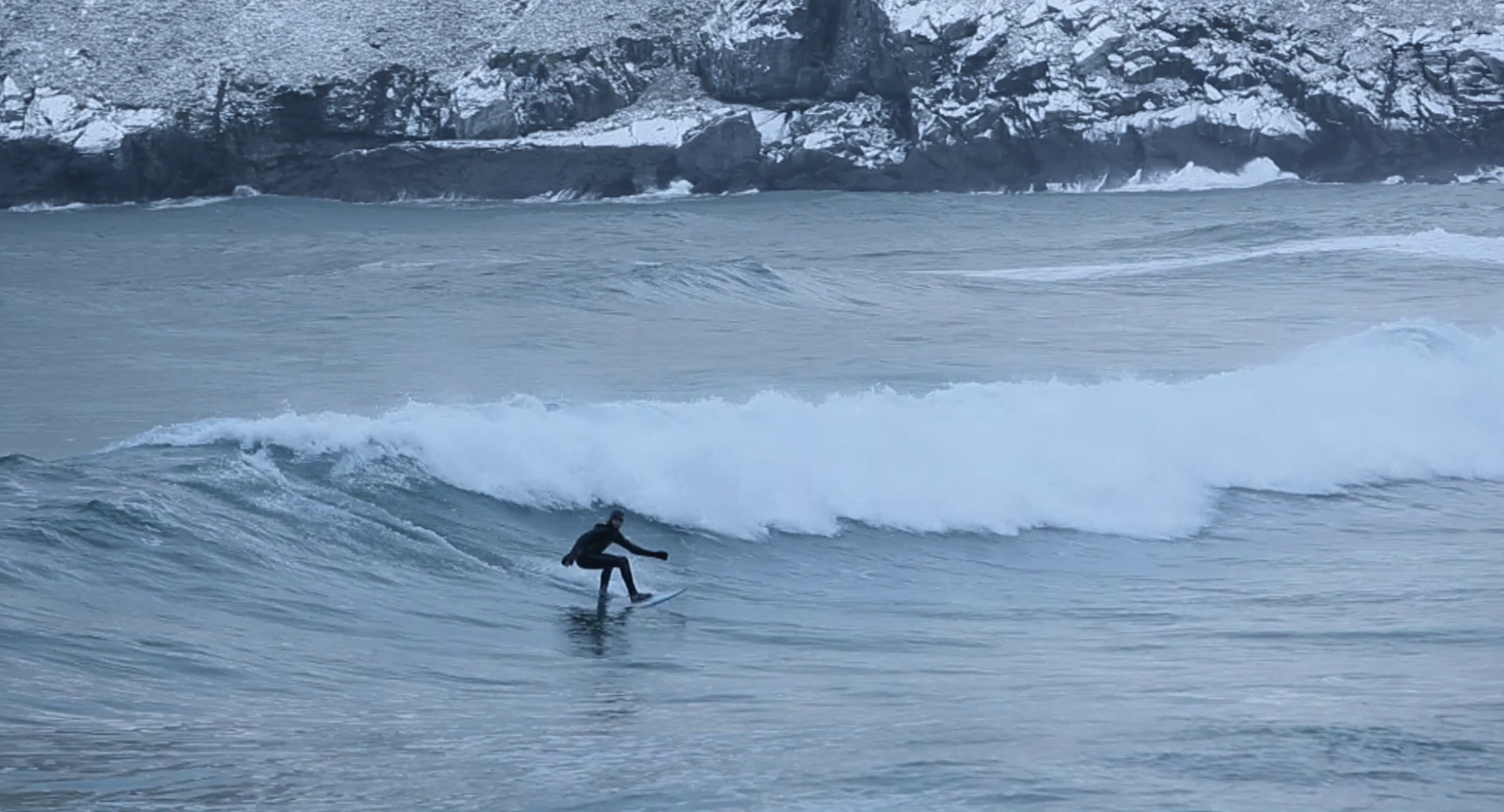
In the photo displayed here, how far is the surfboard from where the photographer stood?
11508 mm

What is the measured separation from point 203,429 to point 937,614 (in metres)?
6.70

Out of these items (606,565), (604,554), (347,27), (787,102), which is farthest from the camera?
(347,27)

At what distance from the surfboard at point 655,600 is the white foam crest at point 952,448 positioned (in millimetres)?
2284

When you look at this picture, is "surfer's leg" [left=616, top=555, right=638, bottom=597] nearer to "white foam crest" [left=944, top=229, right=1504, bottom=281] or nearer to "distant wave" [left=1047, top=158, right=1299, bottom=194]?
"white foam crest" [left=944, top=229, right=1504, bottom=281]

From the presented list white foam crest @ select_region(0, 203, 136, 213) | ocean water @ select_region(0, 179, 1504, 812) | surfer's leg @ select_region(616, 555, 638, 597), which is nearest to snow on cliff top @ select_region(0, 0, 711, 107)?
white foam crest @ select_region(0, 203, 136, 213)

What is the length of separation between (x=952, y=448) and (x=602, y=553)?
5.73m

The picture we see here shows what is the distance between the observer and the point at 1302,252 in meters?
35.1

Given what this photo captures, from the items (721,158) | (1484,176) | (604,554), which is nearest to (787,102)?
(721,158)

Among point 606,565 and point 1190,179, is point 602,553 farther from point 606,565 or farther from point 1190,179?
point 1190,179

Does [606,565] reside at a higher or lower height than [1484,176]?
lower

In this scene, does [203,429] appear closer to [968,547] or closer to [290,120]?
[968,547]

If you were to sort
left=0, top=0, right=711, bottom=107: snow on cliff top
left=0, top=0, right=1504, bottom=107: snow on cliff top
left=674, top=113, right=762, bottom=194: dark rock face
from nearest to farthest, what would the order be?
1. left=674, top=113, right=762, bottom=194: dark rock face
2. left=0, top=0, right=1504, bottom=107: snow on cliff top
3. left=0, top=0, right=711, bottom=107: snow on cliff top

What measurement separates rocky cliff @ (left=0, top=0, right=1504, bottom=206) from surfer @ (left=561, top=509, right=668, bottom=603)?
Result: 39881mm

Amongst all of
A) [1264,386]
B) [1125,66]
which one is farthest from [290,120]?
[1264,386]
